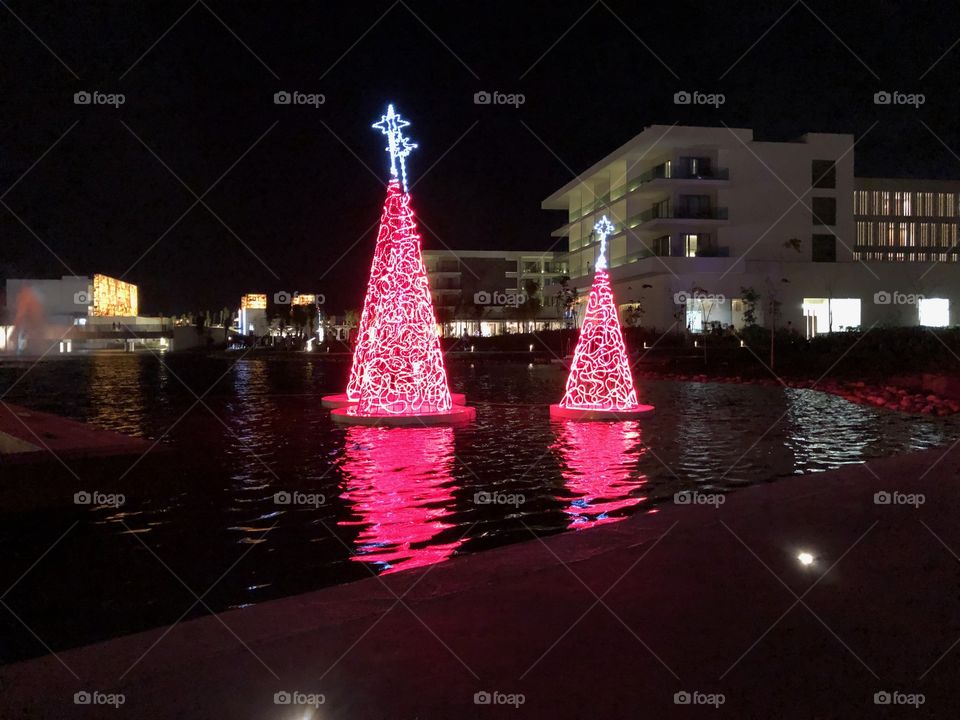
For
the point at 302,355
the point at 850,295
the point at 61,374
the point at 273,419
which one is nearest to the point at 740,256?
the point at 850,295

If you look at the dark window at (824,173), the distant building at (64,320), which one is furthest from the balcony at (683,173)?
the distant building at (64,320)

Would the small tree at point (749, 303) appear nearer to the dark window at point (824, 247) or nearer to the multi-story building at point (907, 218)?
the dark window at point (824, 247)

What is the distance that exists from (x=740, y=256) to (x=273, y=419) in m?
44.2

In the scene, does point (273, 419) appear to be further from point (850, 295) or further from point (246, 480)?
point (850, 295)

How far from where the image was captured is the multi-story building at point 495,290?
81.9 m

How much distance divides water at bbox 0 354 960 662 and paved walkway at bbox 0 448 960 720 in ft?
4.08

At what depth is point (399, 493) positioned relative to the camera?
31.9 feet

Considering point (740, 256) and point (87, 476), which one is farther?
point (740, 256)

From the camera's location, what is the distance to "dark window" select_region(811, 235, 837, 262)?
5753 centimetres

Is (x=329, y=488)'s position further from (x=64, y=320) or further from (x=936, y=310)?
(x=64, y=320)

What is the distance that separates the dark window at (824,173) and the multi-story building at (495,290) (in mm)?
23102

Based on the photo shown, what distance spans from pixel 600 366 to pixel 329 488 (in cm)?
873

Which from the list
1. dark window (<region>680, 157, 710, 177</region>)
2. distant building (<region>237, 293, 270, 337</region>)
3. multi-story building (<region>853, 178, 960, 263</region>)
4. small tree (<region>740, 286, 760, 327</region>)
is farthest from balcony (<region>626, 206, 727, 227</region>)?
distant building (<region>237, 293, 270, 337</region>)

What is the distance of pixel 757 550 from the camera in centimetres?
615
